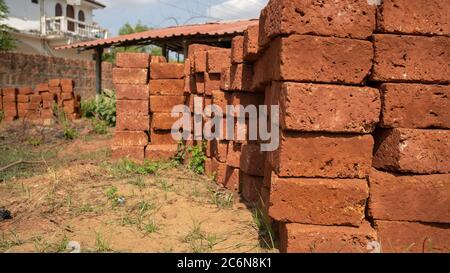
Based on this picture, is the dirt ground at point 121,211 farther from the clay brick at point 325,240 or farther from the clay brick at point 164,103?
the clay brick at point 164,103

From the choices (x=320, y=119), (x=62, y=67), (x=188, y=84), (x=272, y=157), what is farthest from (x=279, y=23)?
(x=62, y=67)

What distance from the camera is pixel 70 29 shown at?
92.9ft

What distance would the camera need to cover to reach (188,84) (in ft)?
23.1

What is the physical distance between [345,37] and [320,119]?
71 cm

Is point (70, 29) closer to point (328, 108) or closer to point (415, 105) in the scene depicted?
point (328, 108)

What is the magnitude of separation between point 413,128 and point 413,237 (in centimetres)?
97

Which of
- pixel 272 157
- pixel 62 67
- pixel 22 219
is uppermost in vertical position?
pixel 62 67

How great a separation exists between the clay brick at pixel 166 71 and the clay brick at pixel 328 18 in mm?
4658

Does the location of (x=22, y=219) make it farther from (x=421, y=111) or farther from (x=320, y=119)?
(x=421, y=111)

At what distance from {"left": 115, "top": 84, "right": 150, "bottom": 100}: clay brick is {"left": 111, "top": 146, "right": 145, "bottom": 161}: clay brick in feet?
3.30

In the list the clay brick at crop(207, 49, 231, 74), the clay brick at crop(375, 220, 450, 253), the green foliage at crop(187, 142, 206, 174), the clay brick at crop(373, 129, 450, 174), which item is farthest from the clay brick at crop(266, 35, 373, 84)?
the green foliage at crop(187, 142, 206, 174)

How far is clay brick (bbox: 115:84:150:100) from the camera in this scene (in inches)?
285

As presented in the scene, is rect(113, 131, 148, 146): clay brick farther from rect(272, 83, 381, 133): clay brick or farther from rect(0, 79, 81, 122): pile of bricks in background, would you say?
rect(0, 79, 81, 122): pile of bricks in background

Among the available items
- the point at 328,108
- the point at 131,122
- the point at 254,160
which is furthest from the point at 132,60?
the point at 328,108
